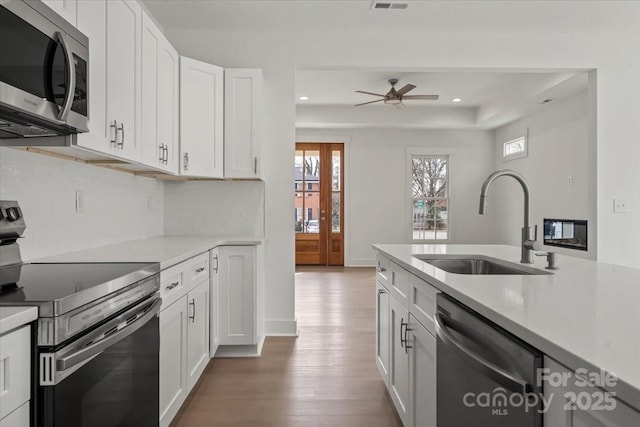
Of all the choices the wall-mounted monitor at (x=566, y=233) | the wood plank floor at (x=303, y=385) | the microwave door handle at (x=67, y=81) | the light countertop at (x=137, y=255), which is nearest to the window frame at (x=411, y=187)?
the wall-mounted monitor at (x=566, y=233)

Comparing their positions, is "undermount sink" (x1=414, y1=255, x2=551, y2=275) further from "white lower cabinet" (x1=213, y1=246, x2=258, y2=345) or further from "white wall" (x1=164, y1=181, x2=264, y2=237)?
"white wall" (x1=164, y1=181, x2=264, y2=237)

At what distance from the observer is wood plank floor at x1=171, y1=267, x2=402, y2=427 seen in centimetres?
218

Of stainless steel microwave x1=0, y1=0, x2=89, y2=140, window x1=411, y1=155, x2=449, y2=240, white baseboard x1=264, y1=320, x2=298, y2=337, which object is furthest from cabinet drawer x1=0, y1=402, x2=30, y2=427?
window x1=411, y1=155, x2=449, y2=240

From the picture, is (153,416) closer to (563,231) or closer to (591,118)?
(591,118)

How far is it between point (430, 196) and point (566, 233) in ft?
8.63

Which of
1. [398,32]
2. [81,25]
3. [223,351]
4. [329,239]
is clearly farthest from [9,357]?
[329,239]

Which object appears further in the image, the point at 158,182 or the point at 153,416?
the point at 158,182

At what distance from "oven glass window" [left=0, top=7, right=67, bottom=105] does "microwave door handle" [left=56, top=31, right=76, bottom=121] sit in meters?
0.02

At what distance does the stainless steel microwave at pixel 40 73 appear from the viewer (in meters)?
1.22

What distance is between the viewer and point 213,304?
284cm

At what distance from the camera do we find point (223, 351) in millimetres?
3098

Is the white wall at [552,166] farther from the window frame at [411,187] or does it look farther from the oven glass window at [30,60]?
the oven glass window at [30,60]

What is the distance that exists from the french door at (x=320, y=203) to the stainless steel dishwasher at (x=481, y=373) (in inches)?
256

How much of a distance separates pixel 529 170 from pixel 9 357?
7120 mm
